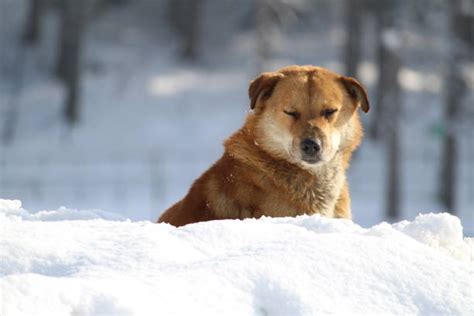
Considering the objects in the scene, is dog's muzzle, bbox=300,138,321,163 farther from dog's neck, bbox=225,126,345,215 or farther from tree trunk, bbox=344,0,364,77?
tree trunk, bbox=344,0,364,77

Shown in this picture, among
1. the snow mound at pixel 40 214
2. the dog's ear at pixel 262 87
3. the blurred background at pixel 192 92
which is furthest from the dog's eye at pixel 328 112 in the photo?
the blurred background at pixel 192 92

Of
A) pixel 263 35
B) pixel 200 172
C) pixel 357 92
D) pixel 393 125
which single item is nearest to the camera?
pixel 357 92

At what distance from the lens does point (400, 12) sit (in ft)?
107

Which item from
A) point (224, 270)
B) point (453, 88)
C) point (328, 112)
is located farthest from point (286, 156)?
point (453, 88)

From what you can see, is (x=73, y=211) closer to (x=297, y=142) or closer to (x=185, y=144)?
(x=297, y=142)

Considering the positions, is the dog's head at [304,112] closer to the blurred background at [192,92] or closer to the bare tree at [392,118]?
the blurred background at [192,92]

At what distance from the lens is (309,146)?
23.1 ft

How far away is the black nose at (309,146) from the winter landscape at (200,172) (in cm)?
139

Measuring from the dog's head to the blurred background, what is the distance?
20.1m

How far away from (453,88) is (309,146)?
24.2m

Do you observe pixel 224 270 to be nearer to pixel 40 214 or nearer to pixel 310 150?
pixel 40 214

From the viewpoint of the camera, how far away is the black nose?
705cm

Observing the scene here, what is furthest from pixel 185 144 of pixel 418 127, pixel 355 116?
pixel 355 116

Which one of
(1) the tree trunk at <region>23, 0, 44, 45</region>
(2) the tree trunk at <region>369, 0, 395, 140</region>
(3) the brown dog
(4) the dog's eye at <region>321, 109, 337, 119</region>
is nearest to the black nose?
(3) the brown dog
